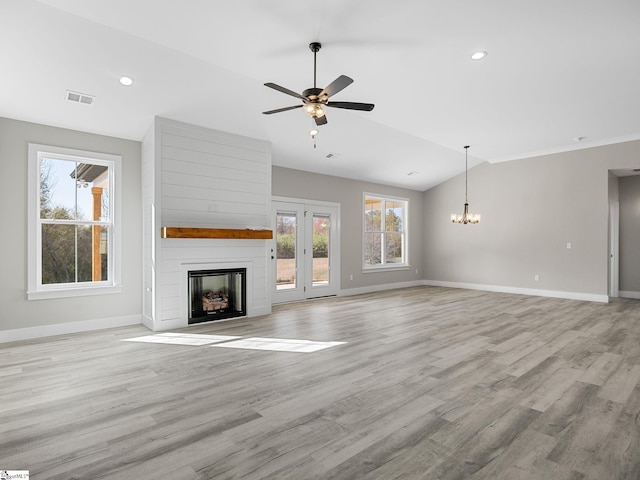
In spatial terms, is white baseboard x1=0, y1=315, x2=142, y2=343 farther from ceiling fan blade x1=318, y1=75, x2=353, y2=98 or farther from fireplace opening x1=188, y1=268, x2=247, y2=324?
ceiling fan blade x1=318, y1=75, x2=353, y2=98

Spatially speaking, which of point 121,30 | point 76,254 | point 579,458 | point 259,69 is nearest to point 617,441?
point 579,458

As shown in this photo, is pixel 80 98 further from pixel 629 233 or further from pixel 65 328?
pixel 629 233

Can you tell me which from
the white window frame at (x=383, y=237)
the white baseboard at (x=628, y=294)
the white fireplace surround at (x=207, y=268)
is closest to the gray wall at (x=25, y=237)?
the white fireplace surround at (x=207, y=268)

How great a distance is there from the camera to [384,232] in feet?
31.0

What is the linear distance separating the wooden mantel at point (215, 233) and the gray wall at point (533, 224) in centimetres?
593

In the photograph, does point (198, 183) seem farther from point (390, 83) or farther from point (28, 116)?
point (390, 83)

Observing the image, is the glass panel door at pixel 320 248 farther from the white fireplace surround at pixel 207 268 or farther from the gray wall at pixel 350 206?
the white fireplace surround at pixel 207 268

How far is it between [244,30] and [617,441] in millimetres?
4349

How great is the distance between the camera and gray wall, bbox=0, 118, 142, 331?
4.48 m

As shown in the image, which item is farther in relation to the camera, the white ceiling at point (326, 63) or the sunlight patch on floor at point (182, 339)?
the sunlight patch on floor at point (182, 339)

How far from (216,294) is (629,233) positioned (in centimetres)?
892

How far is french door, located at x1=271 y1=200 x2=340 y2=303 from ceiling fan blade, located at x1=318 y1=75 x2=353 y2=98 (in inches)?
159

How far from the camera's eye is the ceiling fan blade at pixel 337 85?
2968mm

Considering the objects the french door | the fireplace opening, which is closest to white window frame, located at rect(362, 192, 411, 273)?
the french door
